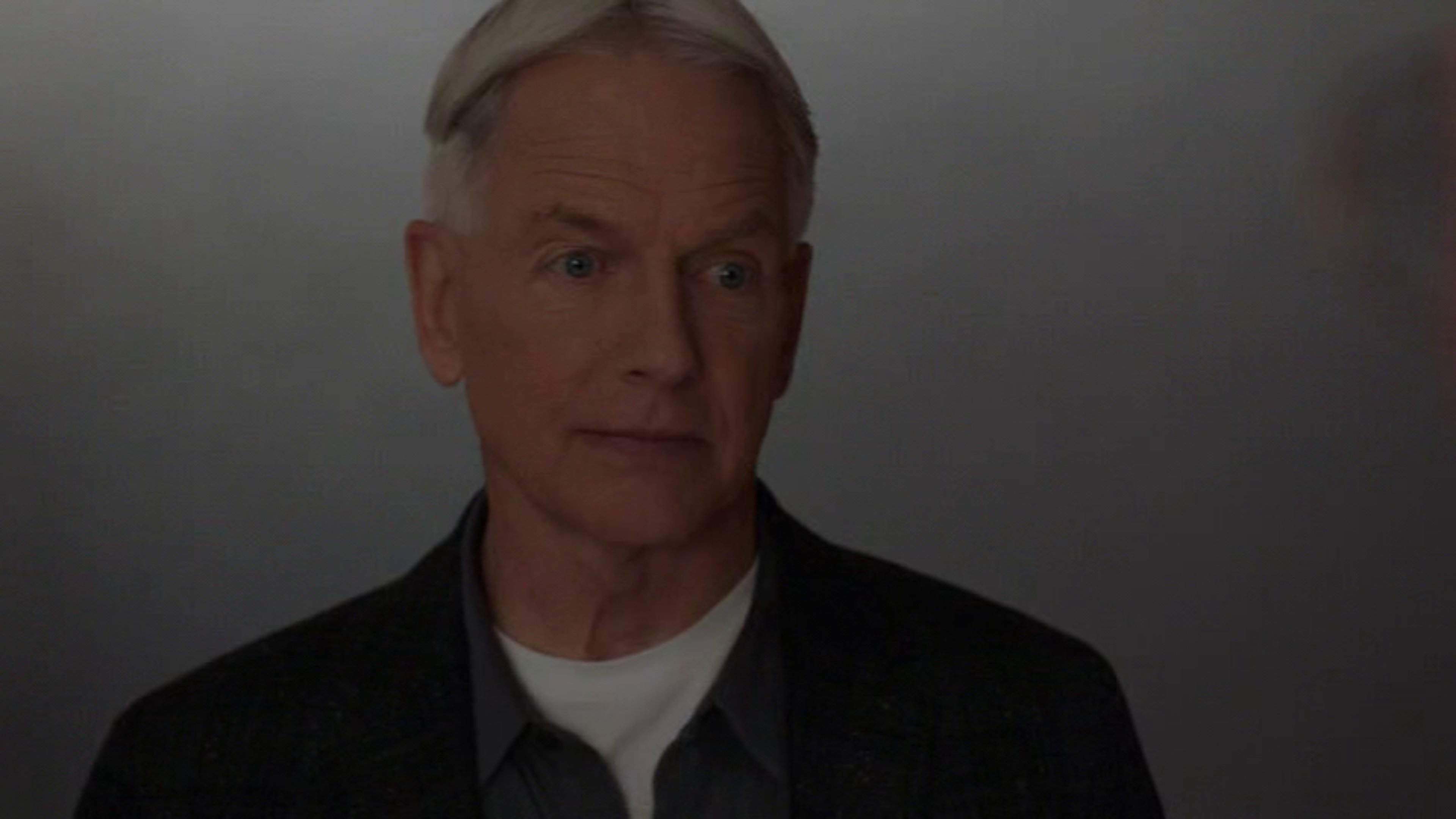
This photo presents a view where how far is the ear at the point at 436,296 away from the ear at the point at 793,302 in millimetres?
184

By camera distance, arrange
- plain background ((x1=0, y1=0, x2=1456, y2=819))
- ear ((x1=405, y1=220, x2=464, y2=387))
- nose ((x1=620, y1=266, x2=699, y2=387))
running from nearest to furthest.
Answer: nose ((x1=620, y1=266, x2=699, y2=387)), ear ((x1=405, y1=220, x2=464, y2=387)), plain background ((x1=0, y1=0, x2=1456, y2=819))

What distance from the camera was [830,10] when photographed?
5.95 ft

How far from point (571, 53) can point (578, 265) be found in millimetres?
117

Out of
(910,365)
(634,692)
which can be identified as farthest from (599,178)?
(910,365)

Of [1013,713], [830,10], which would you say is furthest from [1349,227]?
[1013,713]

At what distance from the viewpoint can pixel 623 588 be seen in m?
1.43

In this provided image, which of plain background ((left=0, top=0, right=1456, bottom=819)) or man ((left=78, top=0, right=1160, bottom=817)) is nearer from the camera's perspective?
man ((left=78, top=0, right=1160, bottom=817))

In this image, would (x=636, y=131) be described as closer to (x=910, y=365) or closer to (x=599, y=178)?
(x=599, y=178)

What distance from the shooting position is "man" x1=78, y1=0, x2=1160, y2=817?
1378mm

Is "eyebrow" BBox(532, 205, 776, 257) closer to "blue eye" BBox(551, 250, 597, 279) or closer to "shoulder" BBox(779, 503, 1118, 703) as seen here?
"blue eye" BBox(551, 250, 597, 279)

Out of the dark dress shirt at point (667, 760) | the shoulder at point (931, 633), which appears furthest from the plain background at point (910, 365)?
the dark dress shirt at point (667, 760)

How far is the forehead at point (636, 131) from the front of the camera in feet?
4.50

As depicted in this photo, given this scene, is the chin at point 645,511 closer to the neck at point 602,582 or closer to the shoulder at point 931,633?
the neck at point 602,582

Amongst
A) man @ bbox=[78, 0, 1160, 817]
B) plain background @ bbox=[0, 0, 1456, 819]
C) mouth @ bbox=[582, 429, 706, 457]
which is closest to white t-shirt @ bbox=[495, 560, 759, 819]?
man @ bbox=[78, 0, 1160, 817]
